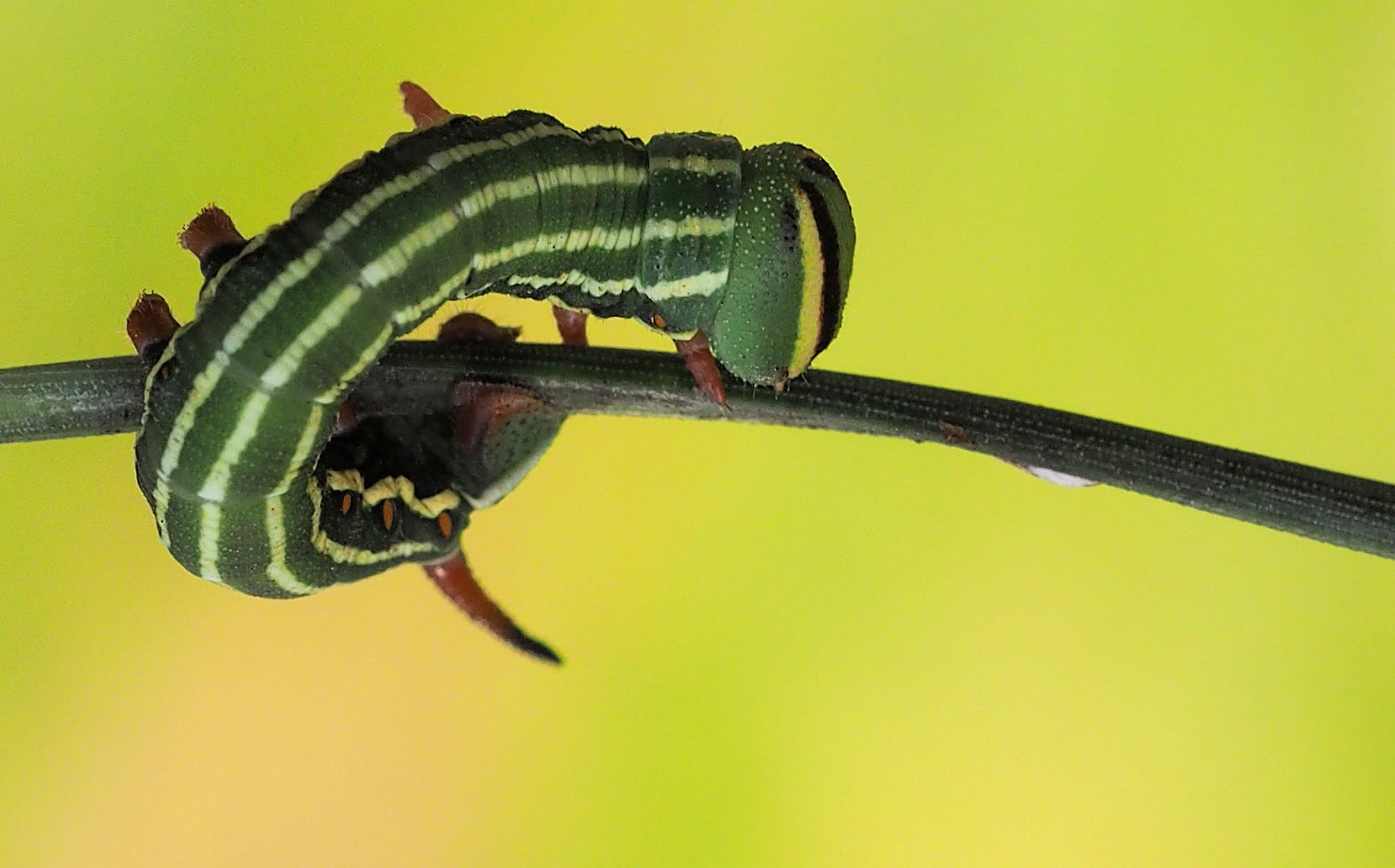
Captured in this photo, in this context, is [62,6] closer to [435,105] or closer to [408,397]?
[435,105]

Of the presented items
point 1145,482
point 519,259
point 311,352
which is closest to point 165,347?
point 311,352

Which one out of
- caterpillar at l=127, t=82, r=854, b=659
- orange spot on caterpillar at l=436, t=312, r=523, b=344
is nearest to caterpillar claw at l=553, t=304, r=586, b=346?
caterpillar at l=127, t=82, r=854, b=659

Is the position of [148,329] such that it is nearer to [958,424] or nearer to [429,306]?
[429,306]

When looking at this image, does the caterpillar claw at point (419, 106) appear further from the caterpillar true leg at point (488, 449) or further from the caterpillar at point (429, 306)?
the caterpillar true leg at point (488, 449)

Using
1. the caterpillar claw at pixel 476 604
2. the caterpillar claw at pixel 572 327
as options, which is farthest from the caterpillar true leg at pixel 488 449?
the caterpillar claw at pixel 572 327

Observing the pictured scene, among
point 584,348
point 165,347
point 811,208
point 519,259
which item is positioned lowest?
point 165,347

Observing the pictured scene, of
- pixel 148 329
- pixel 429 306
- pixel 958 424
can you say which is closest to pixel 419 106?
pixel 429 306

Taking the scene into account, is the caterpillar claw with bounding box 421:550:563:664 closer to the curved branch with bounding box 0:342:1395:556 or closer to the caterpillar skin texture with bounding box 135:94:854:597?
the caterpillar skin texture with bounding box 135:94:854:597
